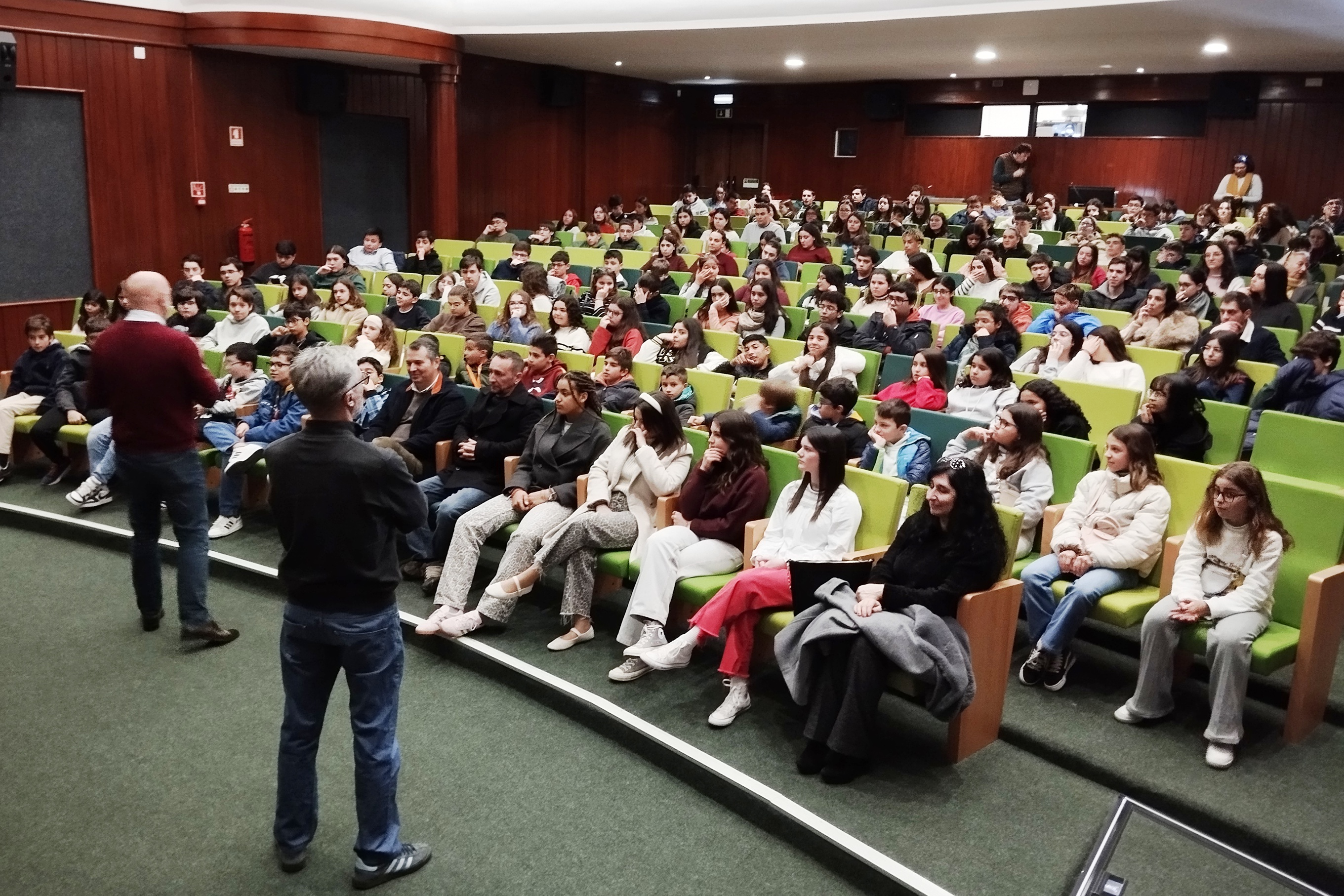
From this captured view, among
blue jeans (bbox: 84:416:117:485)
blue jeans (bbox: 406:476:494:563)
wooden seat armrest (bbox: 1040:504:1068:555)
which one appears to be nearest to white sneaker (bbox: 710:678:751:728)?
wooden seat armrest (bbox: 1040:504:1068:555)

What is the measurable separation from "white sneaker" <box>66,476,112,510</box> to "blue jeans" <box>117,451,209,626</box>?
4.93 ft

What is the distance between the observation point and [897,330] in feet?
18.9

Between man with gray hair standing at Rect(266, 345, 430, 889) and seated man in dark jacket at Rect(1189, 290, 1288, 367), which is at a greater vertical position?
seated man in dark jacket at Rect(1189, 290, 1288, 367)

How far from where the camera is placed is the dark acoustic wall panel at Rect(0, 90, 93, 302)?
25.3ft

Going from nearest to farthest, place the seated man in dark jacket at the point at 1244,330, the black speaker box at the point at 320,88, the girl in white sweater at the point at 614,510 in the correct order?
1. the girl in white sweater at the point at 614,510
2. the seated man in dark jacket at the point at 1244,330
3. the black speaker box at the point at 320,88

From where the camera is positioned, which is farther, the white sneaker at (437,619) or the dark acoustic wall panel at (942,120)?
the dark acoustic wall panel at (942,120)

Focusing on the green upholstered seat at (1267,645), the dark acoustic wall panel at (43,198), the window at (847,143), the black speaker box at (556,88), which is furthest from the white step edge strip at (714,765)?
the window at (847,143)

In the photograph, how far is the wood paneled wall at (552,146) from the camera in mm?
11680

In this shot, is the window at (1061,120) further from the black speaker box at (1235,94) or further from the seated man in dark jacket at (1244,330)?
the seated man in dark jacket at (1244,330)

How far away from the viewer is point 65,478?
18.7ft

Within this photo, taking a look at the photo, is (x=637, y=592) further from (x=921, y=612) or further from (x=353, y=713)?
(x=353, y=713)

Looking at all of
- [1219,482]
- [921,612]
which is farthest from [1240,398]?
[921,612]

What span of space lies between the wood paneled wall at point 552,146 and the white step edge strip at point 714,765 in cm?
788

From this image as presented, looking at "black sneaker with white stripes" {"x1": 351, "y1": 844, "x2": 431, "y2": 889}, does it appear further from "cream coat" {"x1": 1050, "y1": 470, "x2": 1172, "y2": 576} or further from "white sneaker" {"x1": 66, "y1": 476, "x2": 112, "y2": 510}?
"white sneaker" {"x1": 66, "y1": 476, "x2": 112, "y2": 510}
